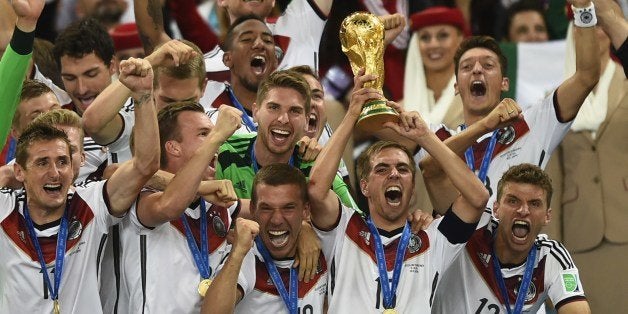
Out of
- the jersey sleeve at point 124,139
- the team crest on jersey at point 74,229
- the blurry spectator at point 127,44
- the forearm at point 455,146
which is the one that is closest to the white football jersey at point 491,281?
the forearm at point 455,146

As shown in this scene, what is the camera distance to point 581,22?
374 inches

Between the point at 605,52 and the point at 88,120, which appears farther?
the point at 605,52

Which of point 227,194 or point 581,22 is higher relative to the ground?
point 581,22

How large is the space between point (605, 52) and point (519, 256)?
2423 millimetres

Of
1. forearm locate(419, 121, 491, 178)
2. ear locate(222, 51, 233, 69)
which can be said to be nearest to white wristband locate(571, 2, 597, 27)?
forearm locate(419, 121, 491, 178)

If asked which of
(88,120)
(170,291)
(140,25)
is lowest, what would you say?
(170,291)

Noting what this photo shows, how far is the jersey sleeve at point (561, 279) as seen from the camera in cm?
912

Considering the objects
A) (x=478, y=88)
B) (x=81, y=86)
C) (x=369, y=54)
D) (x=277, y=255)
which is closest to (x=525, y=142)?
(x=478, y=88)

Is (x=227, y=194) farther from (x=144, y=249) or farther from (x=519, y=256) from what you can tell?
(x=519, y=256)

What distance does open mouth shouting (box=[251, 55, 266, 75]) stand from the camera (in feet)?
33.4

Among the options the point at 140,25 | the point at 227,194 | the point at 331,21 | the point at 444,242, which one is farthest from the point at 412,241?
the point at 331,21

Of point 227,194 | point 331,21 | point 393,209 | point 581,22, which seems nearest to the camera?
point 227,194

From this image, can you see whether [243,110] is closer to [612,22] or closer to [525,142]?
[525,142]

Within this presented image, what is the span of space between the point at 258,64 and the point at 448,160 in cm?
192
